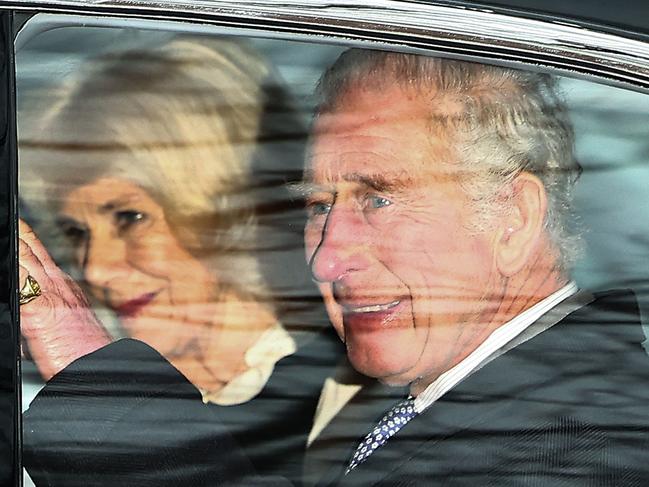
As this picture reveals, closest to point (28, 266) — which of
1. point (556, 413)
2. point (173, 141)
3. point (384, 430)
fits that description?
point (173, 141)

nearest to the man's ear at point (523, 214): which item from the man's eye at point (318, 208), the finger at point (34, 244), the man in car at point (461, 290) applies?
the man in car at point (461, 290)

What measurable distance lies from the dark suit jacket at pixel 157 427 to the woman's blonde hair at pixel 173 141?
16cm

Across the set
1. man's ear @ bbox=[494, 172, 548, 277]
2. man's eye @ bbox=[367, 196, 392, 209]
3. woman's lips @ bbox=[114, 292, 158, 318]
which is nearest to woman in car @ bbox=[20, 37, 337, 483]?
woman's lips @ bbox=[114, 292, 158, 318]

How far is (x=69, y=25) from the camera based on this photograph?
2090 mm

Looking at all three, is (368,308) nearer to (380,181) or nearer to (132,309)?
(380,181)

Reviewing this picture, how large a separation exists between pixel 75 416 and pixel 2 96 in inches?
18.2

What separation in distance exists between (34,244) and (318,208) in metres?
0.40

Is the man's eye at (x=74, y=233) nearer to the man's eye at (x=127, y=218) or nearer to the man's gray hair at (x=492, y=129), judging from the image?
the man's eye at (x=127, y=218)

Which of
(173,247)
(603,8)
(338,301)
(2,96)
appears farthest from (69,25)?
(603,8)

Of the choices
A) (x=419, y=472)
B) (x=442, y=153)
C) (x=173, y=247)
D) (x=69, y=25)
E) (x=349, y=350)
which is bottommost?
(x=419, y=472)

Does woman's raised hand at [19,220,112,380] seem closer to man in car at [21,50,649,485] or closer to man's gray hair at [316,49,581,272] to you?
man in car at [21,50,649,485]

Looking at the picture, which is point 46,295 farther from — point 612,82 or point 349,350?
point 612,82

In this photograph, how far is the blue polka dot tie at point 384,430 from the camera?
6.97 ft

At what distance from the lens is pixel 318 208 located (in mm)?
2109
